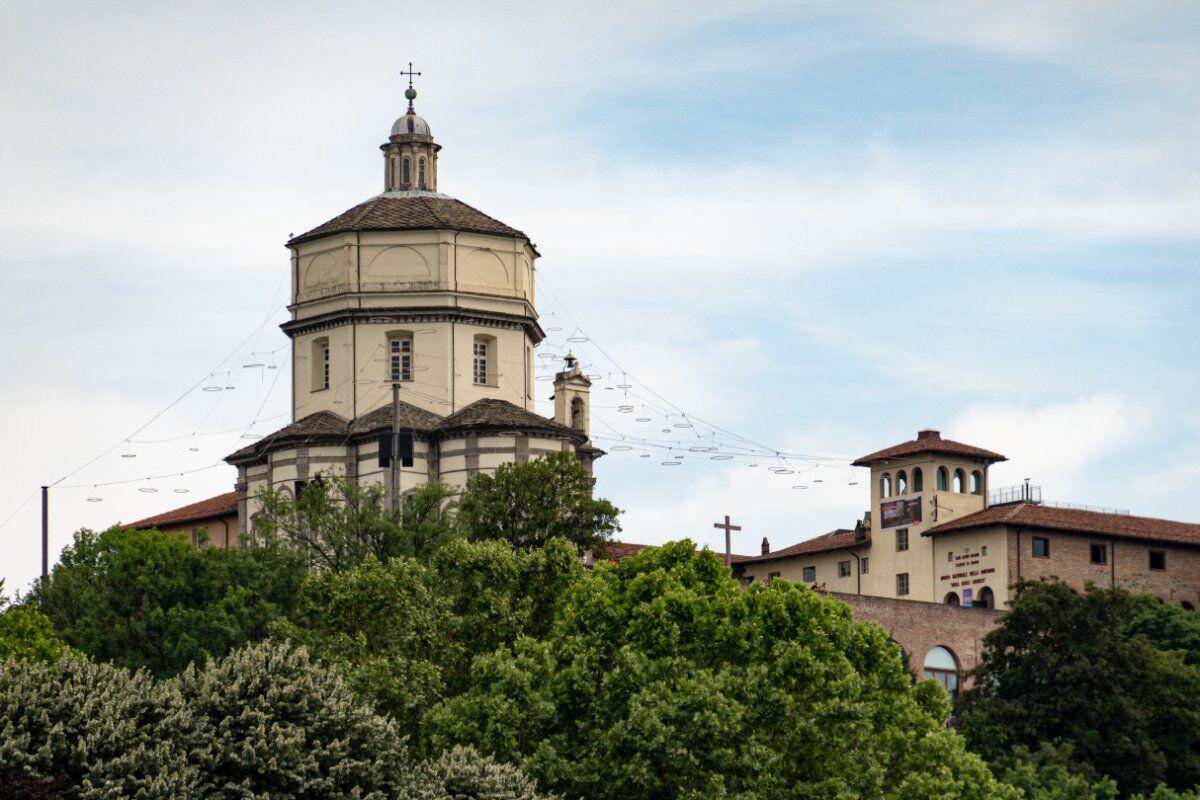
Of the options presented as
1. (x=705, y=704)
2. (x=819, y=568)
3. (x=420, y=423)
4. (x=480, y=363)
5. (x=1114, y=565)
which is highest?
(x=480, y=363)

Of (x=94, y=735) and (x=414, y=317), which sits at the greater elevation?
(x=414, y=317)

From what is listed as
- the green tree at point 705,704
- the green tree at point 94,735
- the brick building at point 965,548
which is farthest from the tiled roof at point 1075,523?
the green tree at point 94,735

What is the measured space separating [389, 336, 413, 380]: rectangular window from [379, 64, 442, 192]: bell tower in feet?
27.1

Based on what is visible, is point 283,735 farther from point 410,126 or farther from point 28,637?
point 410,126

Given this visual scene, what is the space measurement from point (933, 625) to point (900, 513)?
43.7ft

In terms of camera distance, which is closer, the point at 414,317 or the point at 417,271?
the point at 414,317

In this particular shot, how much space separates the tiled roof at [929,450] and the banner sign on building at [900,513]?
84.2 inches

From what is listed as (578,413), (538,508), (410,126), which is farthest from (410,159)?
(538,508)

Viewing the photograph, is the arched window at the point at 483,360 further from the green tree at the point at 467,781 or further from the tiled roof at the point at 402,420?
the green tree at the point at 467,781

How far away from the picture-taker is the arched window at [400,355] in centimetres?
10094

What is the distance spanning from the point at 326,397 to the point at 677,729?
5223cm

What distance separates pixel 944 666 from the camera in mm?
103062

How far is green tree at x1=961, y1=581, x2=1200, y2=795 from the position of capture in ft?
277

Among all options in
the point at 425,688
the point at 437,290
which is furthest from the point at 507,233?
the point at 425,688
